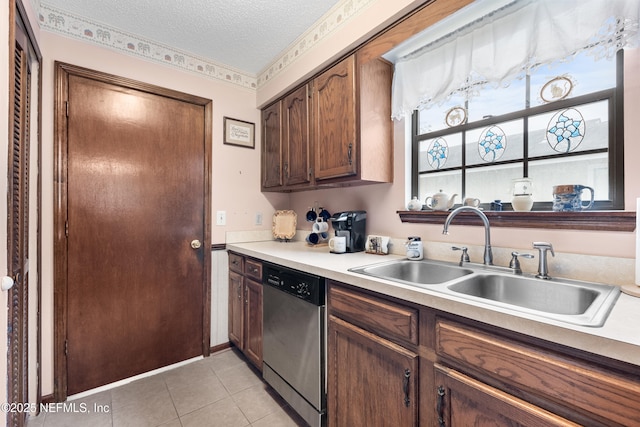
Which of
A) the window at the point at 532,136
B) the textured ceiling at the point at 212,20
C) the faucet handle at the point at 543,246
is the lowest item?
the faucet handle at the point at 543,246

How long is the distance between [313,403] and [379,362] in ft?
1.80

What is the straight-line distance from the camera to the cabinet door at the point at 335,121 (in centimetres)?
170

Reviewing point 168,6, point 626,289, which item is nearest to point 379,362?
point 626,289

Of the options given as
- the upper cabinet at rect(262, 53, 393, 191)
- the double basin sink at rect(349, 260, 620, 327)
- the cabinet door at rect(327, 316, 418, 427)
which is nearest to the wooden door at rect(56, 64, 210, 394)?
the upper cabinet at rect(262, 53, 393, 191)

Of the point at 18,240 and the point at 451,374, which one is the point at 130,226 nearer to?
the point at 18,240

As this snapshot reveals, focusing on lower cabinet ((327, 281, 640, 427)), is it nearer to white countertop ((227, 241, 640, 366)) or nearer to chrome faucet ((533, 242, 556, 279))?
white countertop ((227, 241, 640, 366))

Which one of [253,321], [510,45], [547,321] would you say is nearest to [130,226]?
[253,321]

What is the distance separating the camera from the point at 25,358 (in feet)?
5.09

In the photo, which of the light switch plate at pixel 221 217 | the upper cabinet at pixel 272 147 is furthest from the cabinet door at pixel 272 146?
the light switch plate at pixel 221 217

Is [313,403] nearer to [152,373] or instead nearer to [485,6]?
[152,373]

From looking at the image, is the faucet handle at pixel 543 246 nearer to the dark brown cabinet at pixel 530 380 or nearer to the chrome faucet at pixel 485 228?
the chrome faucet at pixel 485 228

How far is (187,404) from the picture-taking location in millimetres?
1716

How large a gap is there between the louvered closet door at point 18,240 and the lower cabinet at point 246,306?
1.15 m

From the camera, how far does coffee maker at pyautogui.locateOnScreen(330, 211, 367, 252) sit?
6.20ft
